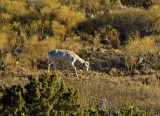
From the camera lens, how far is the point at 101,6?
1978 cm

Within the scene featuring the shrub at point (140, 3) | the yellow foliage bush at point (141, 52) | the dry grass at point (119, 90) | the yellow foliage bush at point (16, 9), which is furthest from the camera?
the shrub at point (140, 3)

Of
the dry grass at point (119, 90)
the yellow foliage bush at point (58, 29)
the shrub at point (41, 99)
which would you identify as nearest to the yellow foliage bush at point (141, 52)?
the dry grass at point (119, 90)

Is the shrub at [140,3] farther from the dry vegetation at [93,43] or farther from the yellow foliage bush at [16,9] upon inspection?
the yellow foliage bush at [16,9]

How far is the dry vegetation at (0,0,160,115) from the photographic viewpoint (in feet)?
34.9

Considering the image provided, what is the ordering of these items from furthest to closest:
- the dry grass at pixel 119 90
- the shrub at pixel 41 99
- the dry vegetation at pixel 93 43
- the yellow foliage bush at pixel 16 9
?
the yellow foliage bush at pixel 16 9 < the dry vegetation at pixel 93 43 < the dry grass at pixel 119 90 < the shrub at pixel 41 99

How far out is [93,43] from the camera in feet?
53.1

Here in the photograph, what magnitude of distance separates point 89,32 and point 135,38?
2801 mm

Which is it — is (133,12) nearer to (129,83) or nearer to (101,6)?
(101,6)

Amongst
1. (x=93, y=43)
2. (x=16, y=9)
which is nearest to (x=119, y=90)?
(x=93, y=43)

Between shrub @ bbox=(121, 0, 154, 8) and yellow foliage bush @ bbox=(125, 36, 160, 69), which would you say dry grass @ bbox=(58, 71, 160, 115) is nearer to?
yellow foliage bush @ bbox=(125, 36, 160, 69)

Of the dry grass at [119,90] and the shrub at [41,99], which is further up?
the shrub at [41,99]

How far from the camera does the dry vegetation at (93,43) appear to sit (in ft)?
34.9

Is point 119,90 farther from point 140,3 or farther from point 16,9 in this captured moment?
point 140,3

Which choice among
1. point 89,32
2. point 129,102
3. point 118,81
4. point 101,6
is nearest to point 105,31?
point 89,32
